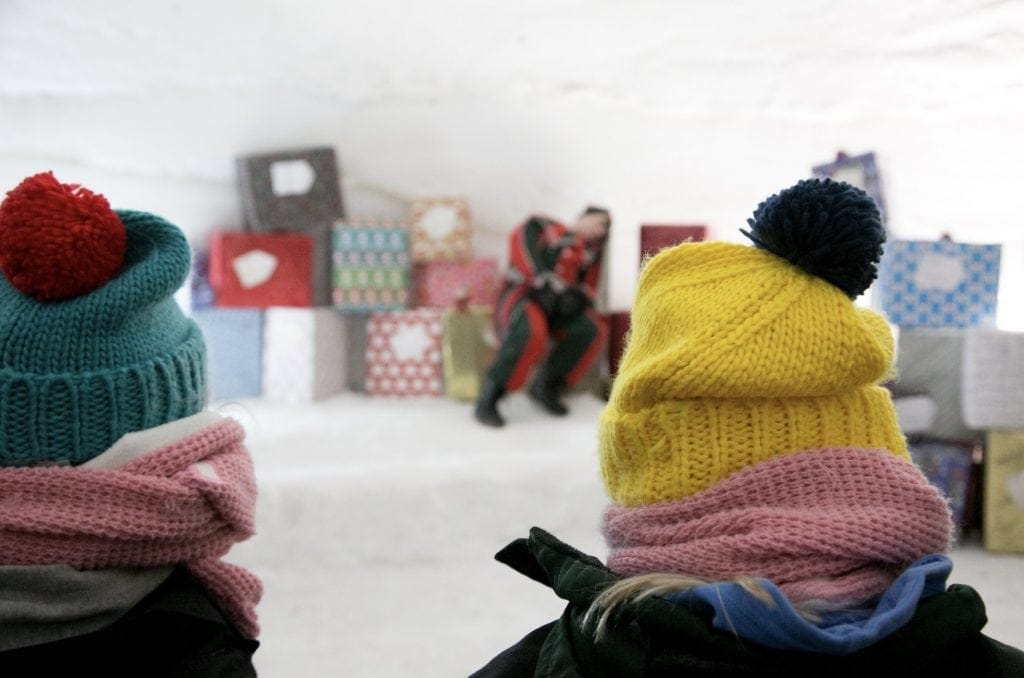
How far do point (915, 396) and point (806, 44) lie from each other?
2.27ft

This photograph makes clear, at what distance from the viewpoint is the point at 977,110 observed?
1.31 meters

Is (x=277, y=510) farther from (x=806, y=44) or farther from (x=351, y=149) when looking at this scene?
(x=806, y=44)

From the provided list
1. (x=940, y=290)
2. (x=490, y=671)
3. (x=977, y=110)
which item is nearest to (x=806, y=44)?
(x=977, y=110)

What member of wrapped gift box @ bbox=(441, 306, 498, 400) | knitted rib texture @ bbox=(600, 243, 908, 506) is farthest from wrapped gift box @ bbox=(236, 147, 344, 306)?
knitted rib texture @ bbox=(600, 243, 908, 506)

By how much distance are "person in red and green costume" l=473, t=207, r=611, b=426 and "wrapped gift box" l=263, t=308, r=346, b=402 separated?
40 centimetres

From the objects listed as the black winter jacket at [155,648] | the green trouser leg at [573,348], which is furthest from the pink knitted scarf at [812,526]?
the green trouser leg at [573,348]

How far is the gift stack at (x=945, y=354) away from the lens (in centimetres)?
157

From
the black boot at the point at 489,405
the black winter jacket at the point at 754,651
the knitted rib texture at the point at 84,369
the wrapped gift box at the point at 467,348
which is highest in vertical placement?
the knitted rib texture at the point at 84,369

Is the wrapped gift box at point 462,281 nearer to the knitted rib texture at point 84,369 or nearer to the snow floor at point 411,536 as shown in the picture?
the snow floor at point 411,536

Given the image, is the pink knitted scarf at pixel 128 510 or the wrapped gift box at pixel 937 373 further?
the wrapped gift box at pixel 937 373

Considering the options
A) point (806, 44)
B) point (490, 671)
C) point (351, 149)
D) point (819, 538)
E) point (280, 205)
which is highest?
point (806, 44)

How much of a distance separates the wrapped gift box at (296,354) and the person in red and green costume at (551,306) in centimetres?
40

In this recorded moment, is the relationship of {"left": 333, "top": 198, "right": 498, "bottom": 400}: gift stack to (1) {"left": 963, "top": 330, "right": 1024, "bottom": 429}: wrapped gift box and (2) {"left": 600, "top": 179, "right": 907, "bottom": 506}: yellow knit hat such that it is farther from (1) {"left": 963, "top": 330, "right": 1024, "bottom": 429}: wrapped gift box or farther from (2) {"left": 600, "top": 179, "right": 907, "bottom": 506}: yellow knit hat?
(2) {"left": 600, "top": 179, "right": 907, "bottom": 506}: yellow knit hat

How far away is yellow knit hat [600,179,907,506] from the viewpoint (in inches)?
22.4
